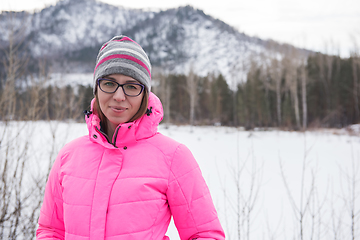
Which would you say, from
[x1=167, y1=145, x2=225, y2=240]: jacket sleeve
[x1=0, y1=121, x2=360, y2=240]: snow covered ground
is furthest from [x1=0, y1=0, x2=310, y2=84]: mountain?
[x1=167, y1=145, x2=225, y2=240]: jacket sleeve

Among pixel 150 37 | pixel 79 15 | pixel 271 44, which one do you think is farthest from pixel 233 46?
pixel 79 15

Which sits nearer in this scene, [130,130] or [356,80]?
[130,130]

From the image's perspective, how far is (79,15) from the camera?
474 feet

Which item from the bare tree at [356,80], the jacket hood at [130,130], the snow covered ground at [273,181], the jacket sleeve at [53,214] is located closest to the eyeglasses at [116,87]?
the jacket hood at [130,130]

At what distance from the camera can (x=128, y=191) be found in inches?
34.2

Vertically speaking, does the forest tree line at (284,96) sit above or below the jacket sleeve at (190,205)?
above

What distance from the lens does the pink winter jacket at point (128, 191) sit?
0.85 metres

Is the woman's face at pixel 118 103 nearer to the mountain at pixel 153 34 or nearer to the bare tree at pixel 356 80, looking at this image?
the bare tree at pixel 356 80

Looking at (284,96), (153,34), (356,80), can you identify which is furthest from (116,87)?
(153,34)

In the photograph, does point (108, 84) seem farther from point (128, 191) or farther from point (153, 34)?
point (153, 34)

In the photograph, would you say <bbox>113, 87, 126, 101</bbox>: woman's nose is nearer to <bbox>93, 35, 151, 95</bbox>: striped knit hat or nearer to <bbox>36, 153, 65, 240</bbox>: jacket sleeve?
<bbox>93, 35, 151, 95</bbox>: striped knit hat

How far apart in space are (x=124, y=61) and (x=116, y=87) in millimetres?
127

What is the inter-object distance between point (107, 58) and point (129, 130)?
0.36 m

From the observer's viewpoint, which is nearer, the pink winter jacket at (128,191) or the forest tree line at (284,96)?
the pink winter jacket at (128,191)
